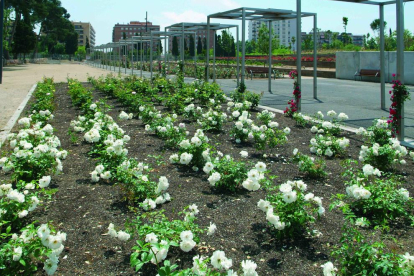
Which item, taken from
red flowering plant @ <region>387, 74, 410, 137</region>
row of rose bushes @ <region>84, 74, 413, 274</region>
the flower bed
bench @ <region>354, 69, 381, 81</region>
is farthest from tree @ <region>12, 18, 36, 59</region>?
red flowering plant @ <region>387, 74, 410, 137</region>

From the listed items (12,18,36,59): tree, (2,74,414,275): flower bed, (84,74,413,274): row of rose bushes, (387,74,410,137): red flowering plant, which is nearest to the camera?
(2,74,414,275): flower bed

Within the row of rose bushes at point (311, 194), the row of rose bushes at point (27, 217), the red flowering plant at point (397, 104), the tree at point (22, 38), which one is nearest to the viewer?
the row of rose bushes at point (27, 217)

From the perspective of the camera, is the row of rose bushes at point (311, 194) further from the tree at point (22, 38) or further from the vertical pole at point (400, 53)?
the tree at point (22, 38)

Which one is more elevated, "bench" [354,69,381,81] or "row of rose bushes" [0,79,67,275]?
"bench" [354,69,381,81]

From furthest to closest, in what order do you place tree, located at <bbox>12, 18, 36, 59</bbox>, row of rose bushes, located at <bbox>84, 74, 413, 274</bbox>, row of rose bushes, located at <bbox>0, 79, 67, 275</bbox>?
tree, located at <bbox>12, 18, 36, 59</bbox> < row of rose bushes, located at <bbox>84, 74, 413, 274</bbox> < row of rose bushes, located at <bbox>0, 79, 67, 275</bbox>

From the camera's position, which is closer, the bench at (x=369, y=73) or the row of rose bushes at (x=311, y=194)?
the row of rose bushes at (x=311, y=194)

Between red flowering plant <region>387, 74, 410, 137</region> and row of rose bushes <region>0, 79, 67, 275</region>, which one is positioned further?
red flowering plant <region>387, 74, 410, 137</region>

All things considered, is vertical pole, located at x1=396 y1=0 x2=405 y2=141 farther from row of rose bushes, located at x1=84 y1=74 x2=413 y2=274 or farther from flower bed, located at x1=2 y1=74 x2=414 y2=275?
flower bed, located at x1=2 y1=74 x2=414 y2=275

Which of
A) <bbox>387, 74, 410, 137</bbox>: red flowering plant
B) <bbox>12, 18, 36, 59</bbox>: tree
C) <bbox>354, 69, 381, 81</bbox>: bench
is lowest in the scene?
<bbox>387, 74, 410, 137</bbox>: red flowering plant

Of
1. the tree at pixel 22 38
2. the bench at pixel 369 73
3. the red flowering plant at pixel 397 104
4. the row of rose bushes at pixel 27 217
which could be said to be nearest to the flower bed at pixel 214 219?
the row of rose bushes at pixel 27 217

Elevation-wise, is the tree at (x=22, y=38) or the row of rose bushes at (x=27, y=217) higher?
the tree at (x=22, y=38)

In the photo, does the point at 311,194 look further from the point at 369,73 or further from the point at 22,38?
the point at 22,38

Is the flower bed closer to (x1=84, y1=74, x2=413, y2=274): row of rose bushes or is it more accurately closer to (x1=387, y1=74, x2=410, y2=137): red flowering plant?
(x1=84, y1=74, x2=413, y2=274): row of rose bushes

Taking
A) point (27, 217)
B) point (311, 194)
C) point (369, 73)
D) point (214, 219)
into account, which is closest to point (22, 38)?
point (369, 73)
